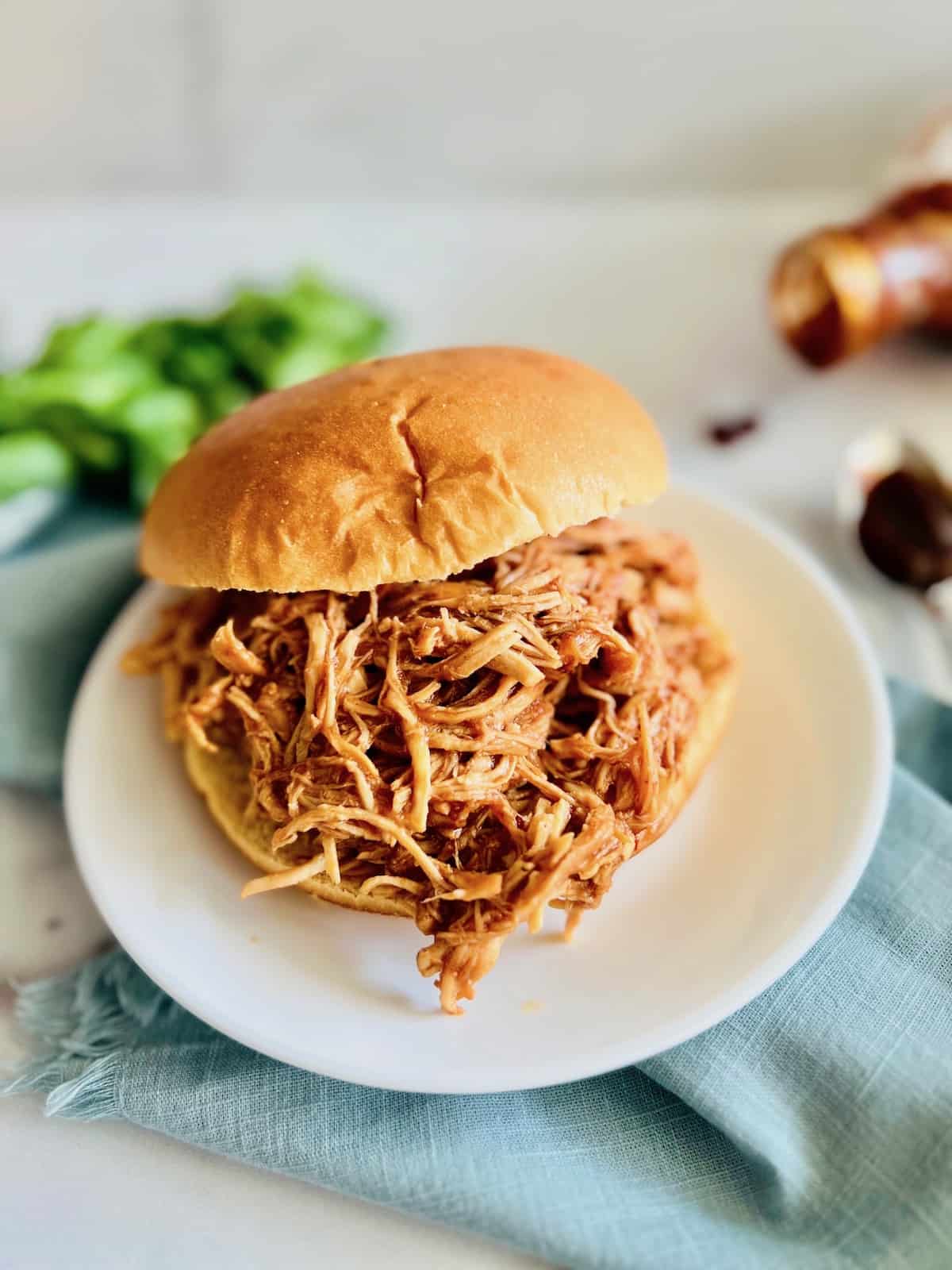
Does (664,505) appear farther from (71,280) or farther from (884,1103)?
(71,280)

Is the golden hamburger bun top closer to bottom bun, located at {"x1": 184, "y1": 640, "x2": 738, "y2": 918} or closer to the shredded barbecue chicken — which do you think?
the shredded barbecue chicken

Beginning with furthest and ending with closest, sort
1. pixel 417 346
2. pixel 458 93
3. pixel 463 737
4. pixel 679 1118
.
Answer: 1. pixel 458 93
2. pixel 417 346
3. pixel 463 737
4. pixel 679 1118

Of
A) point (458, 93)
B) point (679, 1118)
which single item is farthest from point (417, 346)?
point (679, 1118)

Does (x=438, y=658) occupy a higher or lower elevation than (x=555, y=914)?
higher

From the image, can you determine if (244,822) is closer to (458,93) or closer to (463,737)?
(463,737)

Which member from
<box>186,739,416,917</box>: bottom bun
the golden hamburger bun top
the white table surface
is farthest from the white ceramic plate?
the golden hamburger bun top

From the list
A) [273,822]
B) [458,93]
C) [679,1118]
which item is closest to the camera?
[679,1118]

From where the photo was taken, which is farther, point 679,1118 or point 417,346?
point 417,346
